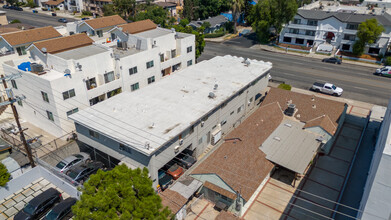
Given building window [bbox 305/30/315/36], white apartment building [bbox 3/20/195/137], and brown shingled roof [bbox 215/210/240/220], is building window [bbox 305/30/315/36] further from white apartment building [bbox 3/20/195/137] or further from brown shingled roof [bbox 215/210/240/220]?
brown shingled roof [bbox 215/210/240/220]

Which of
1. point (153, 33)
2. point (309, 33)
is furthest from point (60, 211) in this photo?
point (309, 33)

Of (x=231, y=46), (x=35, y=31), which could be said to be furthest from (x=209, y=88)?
(x=231, y=46)

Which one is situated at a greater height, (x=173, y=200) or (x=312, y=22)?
(x=312, y=22)

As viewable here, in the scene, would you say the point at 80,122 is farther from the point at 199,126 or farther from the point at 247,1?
the point at 247,1

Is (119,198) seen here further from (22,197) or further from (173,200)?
(22,197)

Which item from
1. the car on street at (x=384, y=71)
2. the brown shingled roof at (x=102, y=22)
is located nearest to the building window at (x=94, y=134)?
the brown shingled roof at (x=102, y=22)

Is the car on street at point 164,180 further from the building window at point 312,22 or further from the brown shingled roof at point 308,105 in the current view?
the building window at point 312,22
